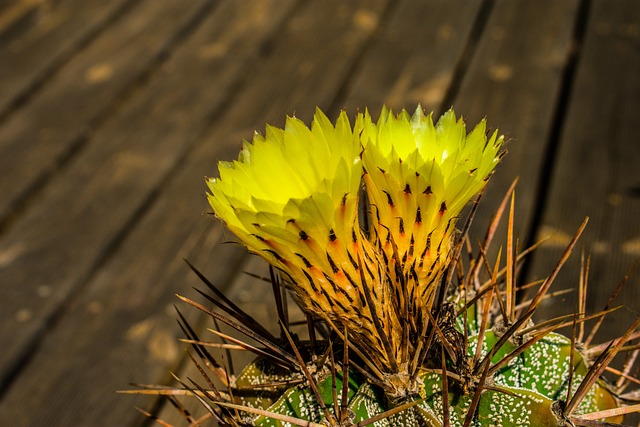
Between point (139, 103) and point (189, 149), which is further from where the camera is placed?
point (139, 103)

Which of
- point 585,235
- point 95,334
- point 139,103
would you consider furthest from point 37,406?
point 585,235

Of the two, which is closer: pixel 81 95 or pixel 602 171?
pixel 602 171

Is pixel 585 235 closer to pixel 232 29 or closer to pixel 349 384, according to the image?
pixel 349 384

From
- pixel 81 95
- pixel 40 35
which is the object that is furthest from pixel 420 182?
pixel 40 35

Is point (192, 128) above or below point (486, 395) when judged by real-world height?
above

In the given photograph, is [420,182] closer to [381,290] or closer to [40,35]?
[381,290]

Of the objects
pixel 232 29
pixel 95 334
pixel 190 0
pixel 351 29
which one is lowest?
pixel 95 334

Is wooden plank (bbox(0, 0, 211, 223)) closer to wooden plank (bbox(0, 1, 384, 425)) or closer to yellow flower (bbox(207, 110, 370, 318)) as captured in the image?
wooden plank (bbox(0, 1, 384, 425))
